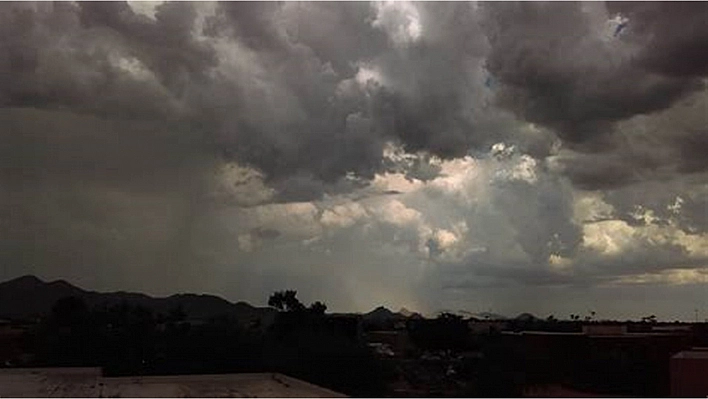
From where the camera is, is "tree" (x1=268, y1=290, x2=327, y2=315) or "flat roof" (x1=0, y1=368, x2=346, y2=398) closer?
"flat roof" (x1=0, y1=368, x2=346, y2=398)

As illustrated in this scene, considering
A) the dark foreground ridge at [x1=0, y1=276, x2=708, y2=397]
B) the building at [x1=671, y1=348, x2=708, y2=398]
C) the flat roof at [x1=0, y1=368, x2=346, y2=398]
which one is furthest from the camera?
the dark foreground ridge at [x1=0, y1=276, x2=708, y2=397]

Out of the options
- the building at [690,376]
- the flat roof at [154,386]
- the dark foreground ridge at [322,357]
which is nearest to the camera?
the flat roof at [154,386]

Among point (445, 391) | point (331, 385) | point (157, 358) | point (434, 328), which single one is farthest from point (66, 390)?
point (434, 328)

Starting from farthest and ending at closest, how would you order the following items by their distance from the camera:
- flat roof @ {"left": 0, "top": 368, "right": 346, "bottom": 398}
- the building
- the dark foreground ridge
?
the dark foreground ridge
the building
flat roof @ {"left": 0, "top": 368, "right": 346, "bottom": 398}

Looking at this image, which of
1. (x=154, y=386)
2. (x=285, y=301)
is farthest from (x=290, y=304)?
(x=154, y=386)

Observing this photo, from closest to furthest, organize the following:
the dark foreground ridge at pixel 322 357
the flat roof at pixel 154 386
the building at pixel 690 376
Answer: the flat roof at pixel 154 386 → the building at pixel 690 376 → the dark foreground ridge at pixel 322 357

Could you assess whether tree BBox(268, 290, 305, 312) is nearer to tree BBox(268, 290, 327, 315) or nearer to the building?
tree BBox(268, 290, 327, 315)

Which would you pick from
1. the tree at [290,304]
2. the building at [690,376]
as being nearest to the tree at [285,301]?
the tree at [290,304]

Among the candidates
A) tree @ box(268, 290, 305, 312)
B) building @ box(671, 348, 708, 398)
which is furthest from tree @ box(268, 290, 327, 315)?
building @ box(671, 348, 708, 398)

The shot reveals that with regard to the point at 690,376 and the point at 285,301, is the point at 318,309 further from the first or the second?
the point at 690,376

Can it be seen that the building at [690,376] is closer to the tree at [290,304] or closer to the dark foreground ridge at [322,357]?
the dark foreground ridge at [322,357]
